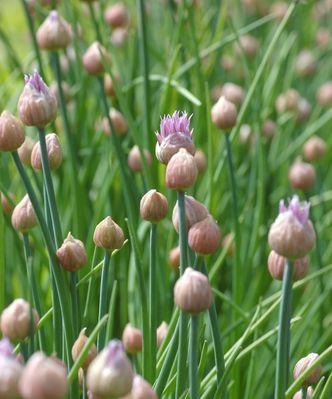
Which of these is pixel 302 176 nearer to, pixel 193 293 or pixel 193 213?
pixel 193 213

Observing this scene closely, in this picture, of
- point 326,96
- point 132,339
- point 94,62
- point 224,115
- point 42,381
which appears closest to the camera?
point 42,381

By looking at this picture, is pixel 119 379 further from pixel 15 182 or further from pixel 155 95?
pixel 155 95

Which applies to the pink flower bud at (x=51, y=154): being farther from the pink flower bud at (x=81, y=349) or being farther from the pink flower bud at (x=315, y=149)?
the pink flower bud at (x=315, y=149)

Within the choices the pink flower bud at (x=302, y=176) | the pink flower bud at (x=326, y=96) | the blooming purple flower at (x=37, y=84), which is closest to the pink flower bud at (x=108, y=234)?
the blooming purple flower at (x=37, y=84)

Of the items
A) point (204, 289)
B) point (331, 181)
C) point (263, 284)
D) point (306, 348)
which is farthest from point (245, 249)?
point (204, 289)

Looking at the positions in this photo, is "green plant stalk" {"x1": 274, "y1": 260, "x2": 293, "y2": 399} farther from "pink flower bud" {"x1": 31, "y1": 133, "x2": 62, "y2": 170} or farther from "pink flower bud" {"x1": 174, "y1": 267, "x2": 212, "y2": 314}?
"pink flower bud" {"x1": 31, "y1": 133, "x2": 62, "y2": 170}

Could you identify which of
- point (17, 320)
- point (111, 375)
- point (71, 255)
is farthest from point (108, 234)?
point (111, 375)
